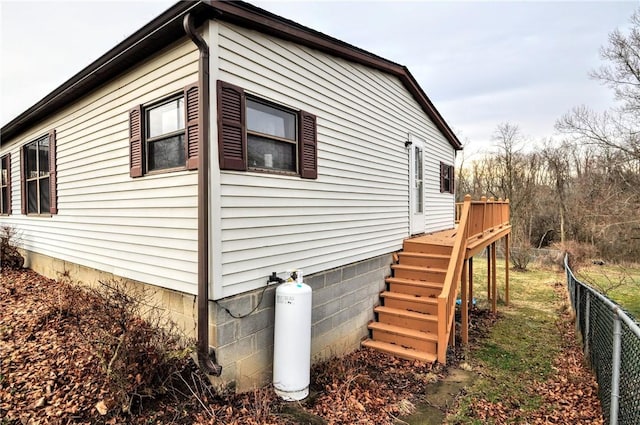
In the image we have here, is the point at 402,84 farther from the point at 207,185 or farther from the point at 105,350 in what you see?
the point at 105,350

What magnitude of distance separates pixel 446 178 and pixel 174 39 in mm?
9314

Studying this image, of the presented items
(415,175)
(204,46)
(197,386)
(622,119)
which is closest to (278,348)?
(197,386)

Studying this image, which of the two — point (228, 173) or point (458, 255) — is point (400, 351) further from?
point (228, 173)

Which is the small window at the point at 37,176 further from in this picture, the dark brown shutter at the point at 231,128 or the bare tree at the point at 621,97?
the bare tree at the point at 621,97

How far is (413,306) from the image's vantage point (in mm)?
6387

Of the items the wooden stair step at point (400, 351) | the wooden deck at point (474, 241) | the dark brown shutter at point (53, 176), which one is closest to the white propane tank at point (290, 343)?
the wooden stair step at point (400, 351)

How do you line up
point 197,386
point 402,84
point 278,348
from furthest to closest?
point 402,84, point 278,348, point 197,386

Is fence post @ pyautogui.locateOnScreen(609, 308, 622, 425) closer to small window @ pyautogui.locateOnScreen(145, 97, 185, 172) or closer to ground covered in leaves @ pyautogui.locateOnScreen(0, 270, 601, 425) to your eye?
ground covered in leaves @ pyautogui.locateOnScreen(0, 270, 601, 425)

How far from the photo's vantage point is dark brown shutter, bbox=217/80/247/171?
3.65 m

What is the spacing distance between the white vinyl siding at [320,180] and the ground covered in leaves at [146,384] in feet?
3.28

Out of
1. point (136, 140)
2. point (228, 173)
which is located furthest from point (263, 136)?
point (136, 140)

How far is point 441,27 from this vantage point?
8938 millimetres

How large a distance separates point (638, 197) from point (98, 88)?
1948 cm

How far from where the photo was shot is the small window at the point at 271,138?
4156 mm
